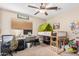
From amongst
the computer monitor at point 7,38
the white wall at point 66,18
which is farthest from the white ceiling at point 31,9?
the computer monitor at point 7,38

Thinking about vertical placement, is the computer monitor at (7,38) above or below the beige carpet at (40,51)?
above

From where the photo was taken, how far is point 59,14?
5.67ft

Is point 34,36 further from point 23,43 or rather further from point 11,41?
point 11,41

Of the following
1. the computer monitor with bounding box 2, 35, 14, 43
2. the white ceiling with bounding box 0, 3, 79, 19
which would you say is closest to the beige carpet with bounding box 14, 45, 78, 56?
the computer monitor with bounding box 2, 35, 14, 43

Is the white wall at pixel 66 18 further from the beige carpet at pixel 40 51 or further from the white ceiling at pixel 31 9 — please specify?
the beige carpet at pixel 40 51

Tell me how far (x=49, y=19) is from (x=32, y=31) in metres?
0.30

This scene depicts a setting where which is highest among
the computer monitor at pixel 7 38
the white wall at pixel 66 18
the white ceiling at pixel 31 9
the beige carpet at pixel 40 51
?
the white ceiling at pixel 31 9

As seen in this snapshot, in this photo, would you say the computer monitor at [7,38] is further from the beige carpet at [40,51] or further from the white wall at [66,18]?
the white wall at [66,18]

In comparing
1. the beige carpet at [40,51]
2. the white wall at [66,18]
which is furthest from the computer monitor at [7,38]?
the white wall at [66,18]

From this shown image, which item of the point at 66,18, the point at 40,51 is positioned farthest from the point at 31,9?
the point at 40,51

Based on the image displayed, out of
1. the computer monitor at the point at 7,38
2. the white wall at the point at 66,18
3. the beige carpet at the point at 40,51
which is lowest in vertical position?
the beige carpet at the point at 40,51

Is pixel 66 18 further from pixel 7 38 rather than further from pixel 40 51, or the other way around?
pixel 7 38

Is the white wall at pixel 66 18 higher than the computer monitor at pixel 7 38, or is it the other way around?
the white wall at pixel 66 18

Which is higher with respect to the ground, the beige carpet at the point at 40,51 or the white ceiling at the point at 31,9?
the white ceiling at the point at 31,9
